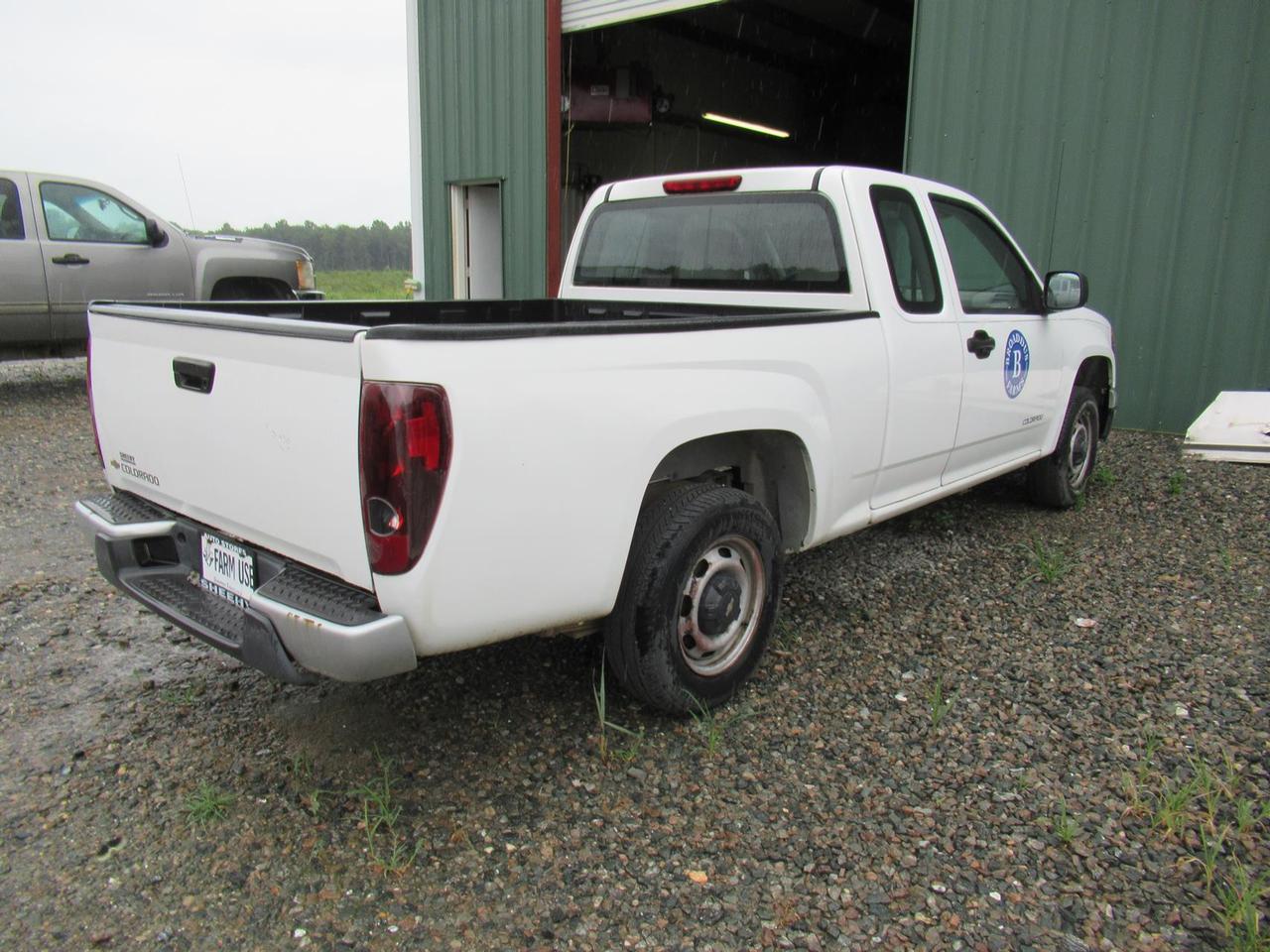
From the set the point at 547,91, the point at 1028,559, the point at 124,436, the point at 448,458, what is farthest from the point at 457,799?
the point at 547,91

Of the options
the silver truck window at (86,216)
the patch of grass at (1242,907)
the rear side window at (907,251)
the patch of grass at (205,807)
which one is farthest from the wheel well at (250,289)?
the patch of grass at (1242,907)

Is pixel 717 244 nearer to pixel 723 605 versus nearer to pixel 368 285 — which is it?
pixel 723 605

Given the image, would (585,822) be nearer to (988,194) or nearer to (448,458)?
(448,458)

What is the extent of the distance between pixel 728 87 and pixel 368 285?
7.57 metres

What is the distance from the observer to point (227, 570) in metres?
2.70

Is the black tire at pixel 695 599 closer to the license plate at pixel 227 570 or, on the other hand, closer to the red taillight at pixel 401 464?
the red taillight at pixel 401 464

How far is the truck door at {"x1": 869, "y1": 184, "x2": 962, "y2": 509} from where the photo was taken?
3.74 metres

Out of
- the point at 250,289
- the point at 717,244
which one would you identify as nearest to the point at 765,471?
the point at 717,244

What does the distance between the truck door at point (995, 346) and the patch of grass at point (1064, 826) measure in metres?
1.98

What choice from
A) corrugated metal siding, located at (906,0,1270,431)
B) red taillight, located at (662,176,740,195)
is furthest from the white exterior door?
corrugated metal siding, located at (906,0,1270,431)

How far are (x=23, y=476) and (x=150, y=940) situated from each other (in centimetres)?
520

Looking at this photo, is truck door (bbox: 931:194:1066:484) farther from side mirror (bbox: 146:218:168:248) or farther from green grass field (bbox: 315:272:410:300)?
green grass field (bbox: 315:272:410:300)

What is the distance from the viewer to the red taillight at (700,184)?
13.3ft

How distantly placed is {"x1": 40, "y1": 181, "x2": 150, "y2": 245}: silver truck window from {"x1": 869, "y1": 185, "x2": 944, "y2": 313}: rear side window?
841 cm
